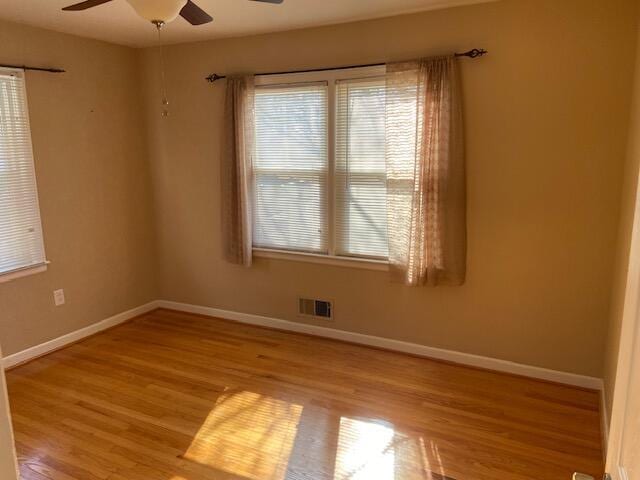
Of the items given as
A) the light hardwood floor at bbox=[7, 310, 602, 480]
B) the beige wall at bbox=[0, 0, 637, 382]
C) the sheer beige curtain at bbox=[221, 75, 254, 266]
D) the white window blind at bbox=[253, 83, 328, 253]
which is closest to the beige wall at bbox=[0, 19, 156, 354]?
the beige wall at bbox=[0, 0, 637, 382]

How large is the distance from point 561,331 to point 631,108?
1.38 m

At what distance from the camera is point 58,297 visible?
3607 mm

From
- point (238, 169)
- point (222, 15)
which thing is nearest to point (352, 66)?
point (222, 15)

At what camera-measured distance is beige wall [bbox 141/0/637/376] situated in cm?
265

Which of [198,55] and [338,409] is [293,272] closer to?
[338,409]

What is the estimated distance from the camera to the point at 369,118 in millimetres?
3273

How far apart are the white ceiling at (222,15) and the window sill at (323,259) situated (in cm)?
171

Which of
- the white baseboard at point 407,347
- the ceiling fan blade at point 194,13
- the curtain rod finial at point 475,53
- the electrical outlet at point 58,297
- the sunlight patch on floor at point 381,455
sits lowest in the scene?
the sunlight patch on floor at point 381,455

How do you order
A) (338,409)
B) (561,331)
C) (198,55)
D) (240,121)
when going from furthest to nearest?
(198,55) < (240,121) < (561,331) < (338,409)

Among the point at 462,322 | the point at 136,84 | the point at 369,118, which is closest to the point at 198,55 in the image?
the point at 136,84

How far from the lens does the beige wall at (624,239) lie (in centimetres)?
215

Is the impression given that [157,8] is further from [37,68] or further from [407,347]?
[407,347]

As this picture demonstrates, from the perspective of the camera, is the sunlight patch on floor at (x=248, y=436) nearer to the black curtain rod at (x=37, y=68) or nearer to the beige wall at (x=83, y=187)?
the beige wall at (x=83, y=187)

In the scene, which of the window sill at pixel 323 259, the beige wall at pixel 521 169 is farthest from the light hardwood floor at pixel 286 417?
the window sill at pixel 323 259
